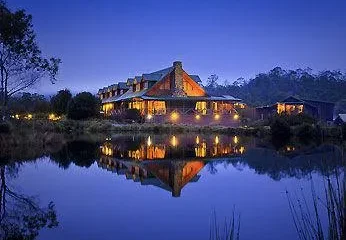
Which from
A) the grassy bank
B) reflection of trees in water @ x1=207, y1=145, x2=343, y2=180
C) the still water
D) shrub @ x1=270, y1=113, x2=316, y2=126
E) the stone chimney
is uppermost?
the stone chimney

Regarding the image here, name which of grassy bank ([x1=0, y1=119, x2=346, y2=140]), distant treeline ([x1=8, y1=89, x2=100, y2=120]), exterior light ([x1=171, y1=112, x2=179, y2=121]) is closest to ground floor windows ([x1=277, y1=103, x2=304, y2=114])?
grassy bank ([x1=0, y1=119, x2=346, y2=140])

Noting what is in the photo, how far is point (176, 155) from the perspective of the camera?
26.4 meters

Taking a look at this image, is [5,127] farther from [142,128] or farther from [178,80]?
[178,80]

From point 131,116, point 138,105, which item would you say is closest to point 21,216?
point 131,116

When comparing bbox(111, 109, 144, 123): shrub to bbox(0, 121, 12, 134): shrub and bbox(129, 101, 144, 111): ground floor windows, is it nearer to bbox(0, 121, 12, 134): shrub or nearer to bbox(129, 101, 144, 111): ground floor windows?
bbox(129, 101, 144, 111): ground floor windows

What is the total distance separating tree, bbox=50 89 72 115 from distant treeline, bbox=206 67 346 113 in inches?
1965

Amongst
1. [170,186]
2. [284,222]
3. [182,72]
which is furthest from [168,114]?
[284,222]

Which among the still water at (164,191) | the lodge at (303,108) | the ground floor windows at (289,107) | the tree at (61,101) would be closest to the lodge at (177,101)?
the ground floor windows at (289,107)

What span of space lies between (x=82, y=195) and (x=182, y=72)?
190 feet

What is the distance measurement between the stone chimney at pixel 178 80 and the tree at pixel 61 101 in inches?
769

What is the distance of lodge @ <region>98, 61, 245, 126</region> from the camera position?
64438 millimetres

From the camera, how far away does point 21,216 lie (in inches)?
418

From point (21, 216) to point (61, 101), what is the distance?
66650 mm

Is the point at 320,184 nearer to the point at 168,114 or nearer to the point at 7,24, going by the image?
the point at 7,24
